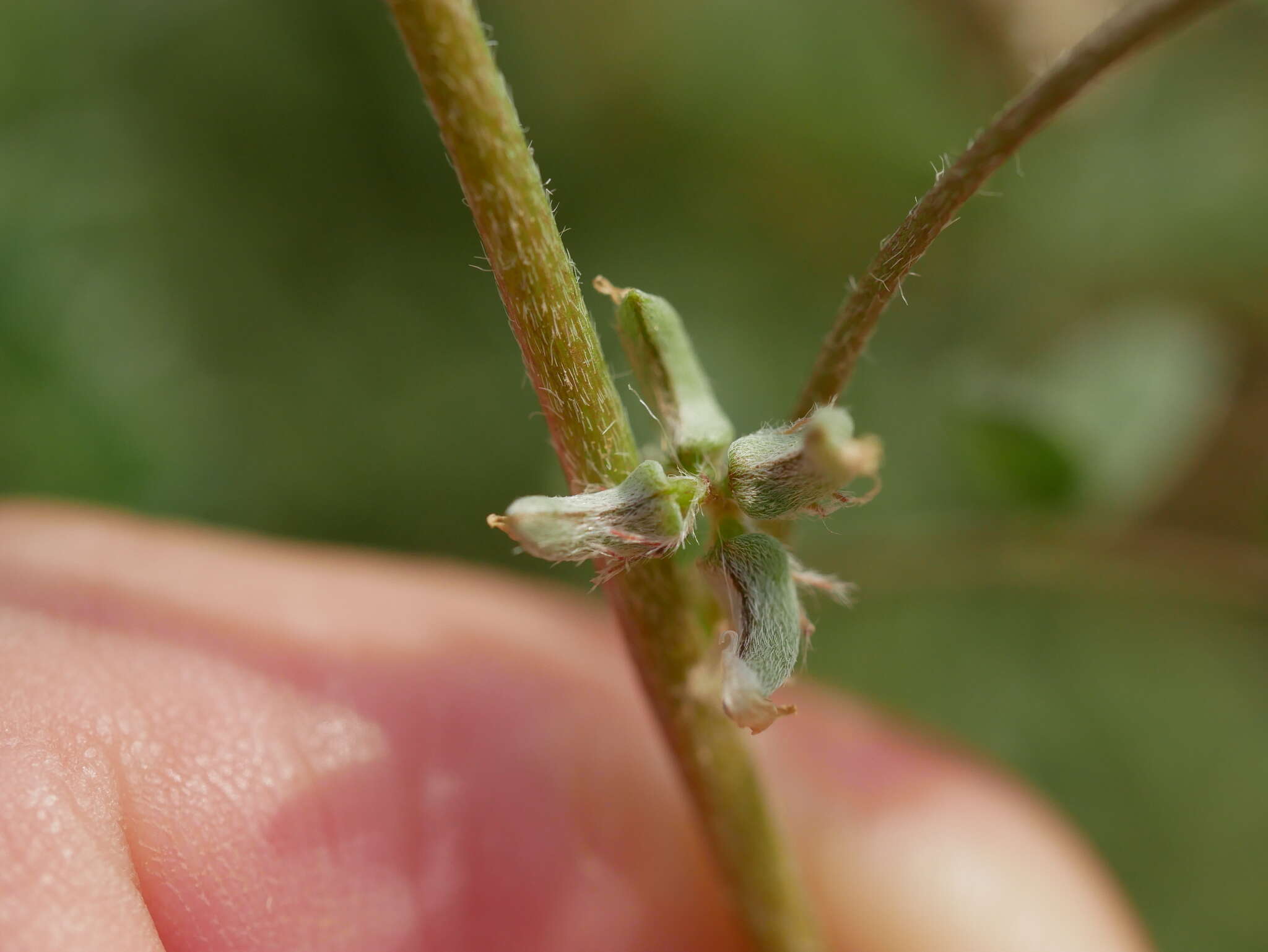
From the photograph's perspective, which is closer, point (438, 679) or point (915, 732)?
point (438, 679)

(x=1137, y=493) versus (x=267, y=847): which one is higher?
(x=1137, y=493)

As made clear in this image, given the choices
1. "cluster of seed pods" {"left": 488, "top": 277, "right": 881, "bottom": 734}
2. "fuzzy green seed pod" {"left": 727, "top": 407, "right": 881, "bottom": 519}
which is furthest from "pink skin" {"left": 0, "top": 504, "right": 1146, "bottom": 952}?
"fuzzy green seed pod" {"left": 727, "top": 407, "right": 881, "bottom": 519}

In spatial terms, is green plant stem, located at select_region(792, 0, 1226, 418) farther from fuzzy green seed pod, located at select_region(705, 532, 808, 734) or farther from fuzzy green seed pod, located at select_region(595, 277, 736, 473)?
fuzzy green seed pod, located at select_region(705, 532, 808, 734)

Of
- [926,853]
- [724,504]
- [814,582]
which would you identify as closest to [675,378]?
[724,504]

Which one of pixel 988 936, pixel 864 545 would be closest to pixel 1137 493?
pixel 864 545

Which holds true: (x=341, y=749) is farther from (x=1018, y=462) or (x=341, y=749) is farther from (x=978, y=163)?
(x=1018, y=462)

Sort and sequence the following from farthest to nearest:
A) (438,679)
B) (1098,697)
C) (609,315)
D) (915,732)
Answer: (1098,697) < (609,315) < (915,732) < (438,679)

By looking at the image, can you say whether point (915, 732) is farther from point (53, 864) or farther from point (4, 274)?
point (4, 274)
